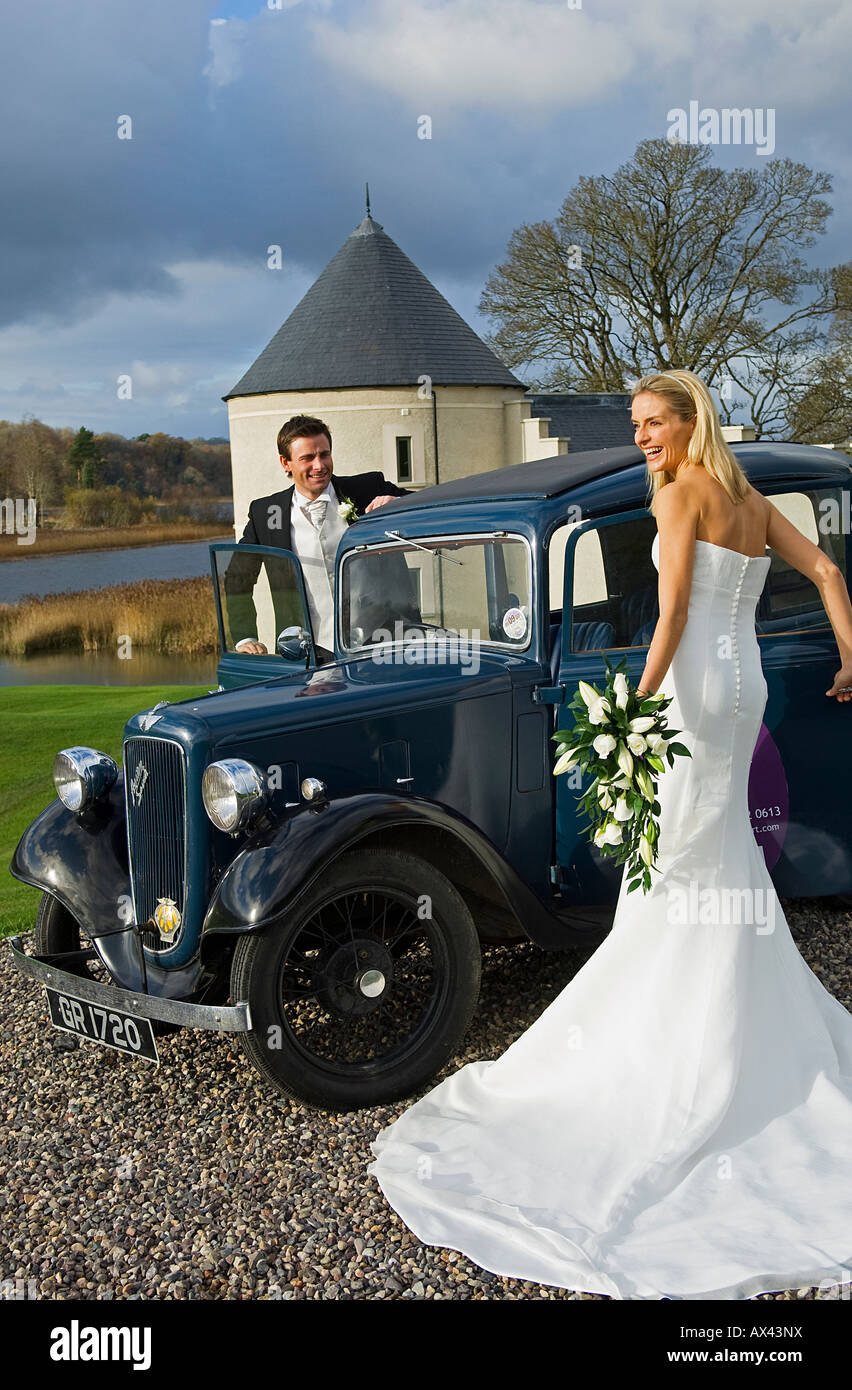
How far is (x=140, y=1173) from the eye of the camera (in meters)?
3.86

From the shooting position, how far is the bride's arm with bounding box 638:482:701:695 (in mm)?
3869

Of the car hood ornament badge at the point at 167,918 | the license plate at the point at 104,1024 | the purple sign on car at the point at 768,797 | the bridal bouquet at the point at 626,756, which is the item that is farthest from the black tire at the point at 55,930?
the purple sign on car at the point at 768,797

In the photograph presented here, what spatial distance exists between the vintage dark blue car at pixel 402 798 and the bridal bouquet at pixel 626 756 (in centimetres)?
60

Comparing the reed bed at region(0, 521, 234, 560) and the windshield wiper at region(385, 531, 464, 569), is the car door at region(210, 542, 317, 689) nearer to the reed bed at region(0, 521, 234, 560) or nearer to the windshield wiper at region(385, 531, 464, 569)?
the windshield wiper at region(385, 531, 464, 569)

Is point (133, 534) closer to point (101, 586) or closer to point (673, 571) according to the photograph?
point (101, 586)

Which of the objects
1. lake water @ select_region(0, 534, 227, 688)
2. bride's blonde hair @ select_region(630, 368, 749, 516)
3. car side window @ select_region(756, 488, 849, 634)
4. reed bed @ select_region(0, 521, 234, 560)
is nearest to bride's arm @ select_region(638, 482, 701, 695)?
bride's blonde hair @ select_region(630, 368, 749, 516)

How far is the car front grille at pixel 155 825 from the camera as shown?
4234mm

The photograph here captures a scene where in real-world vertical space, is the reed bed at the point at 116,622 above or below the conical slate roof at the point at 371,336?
below

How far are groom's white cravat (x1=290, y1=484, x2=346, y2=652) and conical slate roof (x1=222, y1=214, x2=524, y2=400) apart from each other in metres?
28.0

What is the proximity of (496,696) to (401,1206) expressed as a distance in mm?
1912

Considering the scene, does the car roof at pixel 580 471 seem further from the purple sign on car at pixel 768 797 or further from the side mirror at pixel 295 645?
the purple sign on car at pixel 768 797

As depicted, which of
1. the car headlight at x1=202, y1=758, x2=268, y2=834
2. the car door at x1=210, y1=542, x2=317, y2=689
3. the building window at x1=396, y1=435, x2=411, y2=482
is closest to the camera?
the car headlight at x1=202, y1=758, x2=268, y2=834

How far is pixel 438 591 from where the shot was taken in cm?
510
